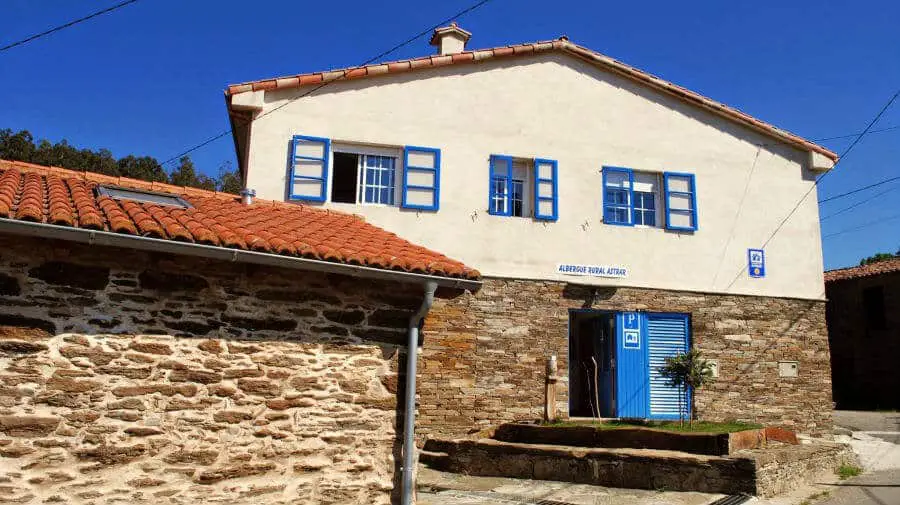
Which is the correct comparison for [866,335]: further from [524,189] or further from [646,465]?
[646,465]

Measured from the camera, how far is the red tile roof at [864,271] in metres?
22.6

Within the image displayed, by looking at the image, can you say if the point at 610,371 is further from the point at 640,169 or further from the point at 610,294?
the point at 640,169

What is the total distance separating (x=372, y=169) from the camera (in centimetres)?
1280

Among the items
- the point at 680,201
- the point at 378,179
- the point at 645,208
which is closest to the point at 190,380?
the point at 378,179

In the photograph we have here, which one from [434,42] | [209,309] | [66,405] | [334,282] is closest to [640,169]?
[434,42]

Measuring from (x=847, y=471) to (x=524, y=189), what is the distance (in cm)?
698

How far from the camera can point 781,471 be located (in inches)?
A: 360

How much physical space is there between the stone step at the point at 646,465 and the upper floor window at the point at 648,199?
4858 millimetres

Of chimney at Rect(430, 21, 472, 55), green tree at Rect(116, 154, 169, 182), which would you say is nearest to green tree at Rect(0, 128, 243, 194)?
green tree at Rect(116, 154, 169, 182)

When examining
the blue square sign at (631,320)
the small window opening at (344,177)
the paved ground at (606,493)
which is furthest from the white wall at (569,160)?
the paved ground at (606,493)

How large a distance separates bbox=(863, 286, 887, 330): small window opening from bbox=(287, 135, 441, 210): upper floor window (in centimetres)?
1758

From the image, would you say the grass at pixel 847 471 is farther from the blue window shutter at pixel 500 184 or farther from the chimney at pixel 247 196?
the chimney at pixel 247 196

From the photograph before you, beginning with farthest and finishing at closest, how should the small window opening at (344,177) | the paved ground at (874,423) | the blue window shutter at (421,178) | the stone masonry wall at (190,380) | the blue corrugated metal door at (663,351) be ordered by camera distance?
the paved ground at (874,423) < the blue corrugated metal door at (663,351) < the small window opening at (344,177) < the blue window shutter at (421,178) < the stone masonry wall at (190,380)

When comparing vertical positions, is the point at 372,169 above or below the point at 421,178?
above
